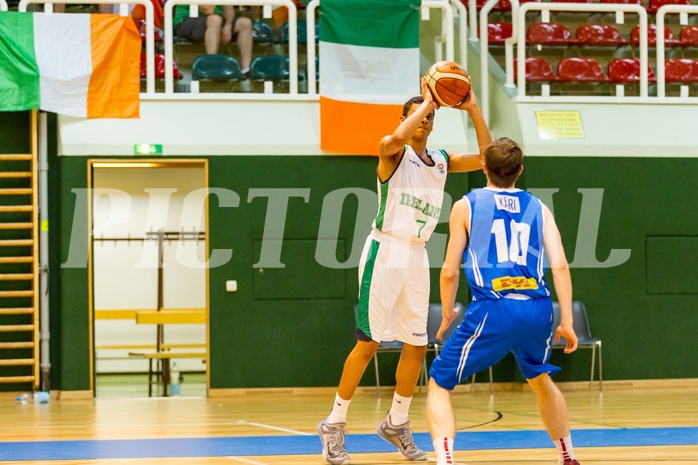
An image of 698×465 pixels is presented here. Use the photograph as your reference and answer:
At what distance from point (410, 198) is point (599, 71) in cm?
579

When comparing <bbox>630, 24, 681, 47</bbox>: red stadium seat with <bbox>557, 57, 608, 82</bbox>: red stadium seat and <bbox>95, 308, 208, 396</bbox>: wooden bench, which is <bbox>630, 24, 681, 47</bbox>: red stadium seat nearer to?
<bbox>557, 57, 608, 82</bbox>: red stadium seat

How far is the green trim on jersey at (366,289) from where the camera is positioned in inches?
202

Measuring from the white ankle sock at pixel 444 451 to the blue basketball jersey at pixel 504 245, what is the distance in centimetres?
64

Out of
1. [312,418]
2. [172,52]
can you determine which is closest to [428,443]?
[312,418]

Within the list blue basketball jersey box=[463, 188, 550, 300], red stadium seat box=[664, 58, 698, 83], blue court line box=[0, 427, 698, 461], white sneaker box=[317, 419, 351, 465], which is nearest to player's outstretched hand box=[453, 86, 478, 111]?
blue basketball jersey box=[463, 188, 550, 300]

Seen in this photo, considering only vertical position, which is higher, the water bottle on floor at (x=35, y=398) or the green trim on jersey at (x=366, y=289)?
the green trim on jersey at (x=366, y=289)

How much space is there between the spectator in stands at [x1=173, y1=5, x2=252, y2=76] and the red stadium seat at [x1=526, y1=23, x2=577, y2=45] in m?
3.06

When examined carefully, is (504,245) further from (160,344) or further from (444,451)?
(160,344)

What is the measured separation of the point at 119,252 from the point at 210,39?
4.50m

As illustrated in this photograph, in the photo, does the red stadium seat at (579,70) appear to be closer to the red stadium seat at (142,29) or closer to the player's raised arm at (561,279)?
the red stadium seat at (142,29)

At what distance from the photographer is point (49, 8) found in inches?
367

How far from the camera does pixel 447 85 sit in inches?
191

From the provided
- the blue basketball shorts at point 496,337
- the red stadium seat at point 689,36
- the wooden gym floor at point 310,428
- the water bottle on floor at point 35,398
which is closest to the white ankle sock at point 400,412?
the wooden gym floor at point 310,428

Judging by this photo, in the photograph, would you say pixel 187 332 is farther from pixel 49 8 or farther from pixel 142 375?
pixel 49 8
